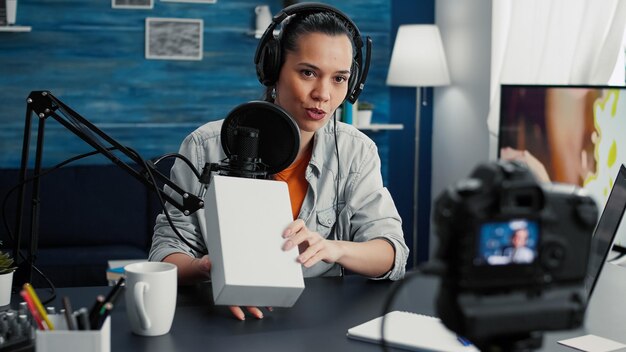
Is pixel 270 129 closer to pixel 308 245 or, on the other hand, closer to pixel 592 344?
pixel 308 245

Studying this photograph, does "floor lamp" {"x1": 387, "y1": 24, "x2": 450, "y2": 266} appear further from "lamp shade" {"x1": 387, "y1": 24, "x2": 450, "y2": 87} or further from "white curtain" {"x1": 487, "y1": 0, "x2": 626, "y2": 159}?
"white curtain" {"x1": 487, "y1": 0, "x2": 626, "y2": 159}

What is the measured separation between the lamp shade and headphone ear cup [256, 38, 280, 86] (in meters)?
2.48

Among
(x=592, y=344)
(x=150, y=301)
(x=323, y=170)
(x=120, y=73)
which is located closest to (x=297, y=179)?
(x=323, y=170)

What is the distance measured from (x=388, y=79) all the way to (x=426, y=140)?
57 cm

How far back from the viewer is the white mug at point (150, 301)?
1268 millimetres

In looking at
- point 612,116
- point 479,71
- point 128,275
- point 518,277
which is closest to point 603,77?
point 612,116

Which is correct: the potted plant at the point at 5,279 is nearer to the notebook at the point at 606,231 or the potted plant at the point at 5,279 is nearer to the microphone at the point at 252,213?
the microphone at the point at 252,213

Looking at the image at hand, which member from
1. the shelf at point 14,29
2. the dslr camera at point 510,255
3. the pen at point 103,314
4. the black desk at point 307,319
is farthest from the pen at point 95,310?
the shelf at point 14,29

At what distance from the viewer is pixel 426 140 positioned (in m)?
4.76

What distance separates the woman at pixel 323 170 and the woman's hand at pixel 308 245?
43 mm

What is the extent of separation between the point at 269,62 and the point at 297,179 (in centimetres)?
29

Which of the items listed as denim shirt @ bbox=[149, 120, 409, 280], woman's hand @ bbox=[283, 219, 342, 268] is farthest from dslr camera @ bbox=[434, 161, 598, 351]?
denim shirt @ bbox=[149, 120, 409, 280]

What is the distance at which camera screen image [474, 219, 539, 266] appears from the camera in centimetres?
66

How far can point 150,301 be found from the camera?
4.18 feet
